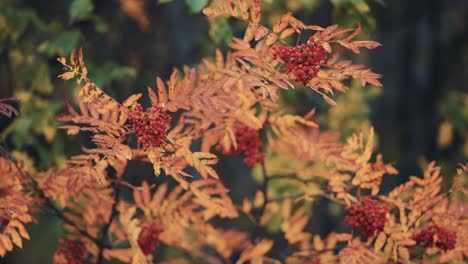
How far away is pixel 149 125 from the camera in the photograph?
4.70ft

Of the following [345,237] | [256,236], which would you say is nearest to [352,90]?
[256,236]

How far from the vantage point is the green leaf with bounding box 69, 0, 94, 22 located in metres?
2.44

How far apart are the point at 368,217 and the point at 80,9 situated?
1622 millimetres

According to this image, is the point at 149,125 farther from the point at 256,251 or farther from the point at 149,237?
the point at 256,251

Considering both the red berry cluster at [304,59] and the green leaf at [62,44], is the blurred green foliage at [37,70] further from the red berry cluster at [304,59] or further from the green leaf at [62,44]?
the red berry cluster at [304,59]

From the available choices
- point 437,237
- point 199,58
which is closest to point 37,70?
point 199,58

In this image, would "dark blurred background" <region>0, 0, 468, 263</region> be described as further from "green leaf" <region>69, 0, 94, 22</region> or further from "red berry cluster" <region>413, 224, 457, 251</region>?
"red berry cluster" <region>413, 224, 457, 251</region>

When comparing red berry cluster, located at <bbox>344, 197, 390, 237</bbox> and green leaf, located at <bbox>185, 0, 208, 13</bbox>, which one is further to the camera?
green leaf, located at <bbox>185, 0, 208, 13</bbox>

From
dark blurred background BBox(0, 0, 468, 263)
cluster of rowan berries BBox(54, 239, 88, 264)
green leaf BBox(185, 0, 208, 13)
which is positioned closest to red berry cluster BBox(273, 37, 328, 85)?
dark blurred background BBox(0, 0, 468, 263)

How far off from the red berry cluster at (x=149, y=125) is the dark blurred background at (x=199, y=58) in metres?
0.74

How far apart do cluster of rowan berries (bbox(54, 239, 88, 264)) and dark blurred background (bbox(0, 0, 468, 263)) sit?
1.67 feet

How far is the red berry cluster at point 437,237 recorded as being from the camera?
168 cm

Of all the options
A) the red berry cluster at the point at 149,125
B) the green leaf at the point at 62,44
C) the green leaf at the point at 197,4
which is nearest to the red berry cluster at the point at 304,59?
the red berry cluster at the point at 149,125

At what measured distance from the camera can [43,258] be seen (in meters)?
6.35
